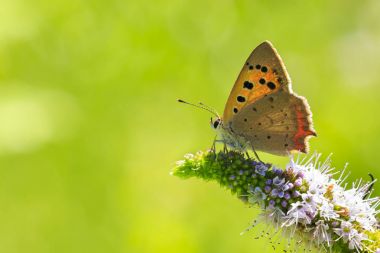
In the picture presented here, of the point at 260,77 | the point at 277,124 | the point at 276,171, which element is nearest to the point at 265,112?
the point at 277,124

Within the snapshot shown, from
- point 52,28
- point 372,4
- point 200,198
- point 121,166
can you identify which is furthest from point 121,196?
point 372,4

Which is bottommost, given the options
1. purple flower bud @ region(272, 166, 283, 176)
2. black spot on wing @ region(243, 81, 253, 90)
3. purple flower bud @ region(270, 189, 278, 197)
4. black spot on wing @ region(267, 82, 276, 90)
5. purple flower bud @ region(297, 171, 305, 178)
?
purple flower bud @ region(270, 189, 278, 197)

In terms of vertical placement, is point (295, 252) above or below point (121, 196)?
below

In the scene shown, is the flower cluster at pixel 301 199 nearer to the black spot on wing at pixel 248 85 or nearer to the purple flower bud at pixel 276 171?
the purple flower bud at pixel 276 171

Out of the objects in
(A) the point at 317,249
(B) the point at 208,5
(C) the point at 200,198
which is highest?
(B) the point at 208,5

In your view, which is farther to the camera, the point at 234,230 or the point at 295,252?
the point at 234,230

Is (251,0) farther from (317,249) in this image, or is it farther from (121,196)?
(317,249)

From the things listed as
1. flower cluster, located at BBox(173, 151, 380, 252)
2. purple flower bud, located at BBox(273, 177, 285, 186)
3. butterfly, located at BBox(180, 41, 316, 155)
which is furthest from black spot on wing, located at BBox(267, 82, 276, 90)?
purple flower bud, located at BBox(273, 177, 285, 186)

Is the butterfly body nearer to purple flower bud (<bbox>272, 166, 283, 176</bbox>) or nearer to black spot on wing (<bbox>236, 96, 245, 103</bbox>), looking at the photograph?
black spot on wing (<bbox>236, 96, 245, 103</bbox>)
